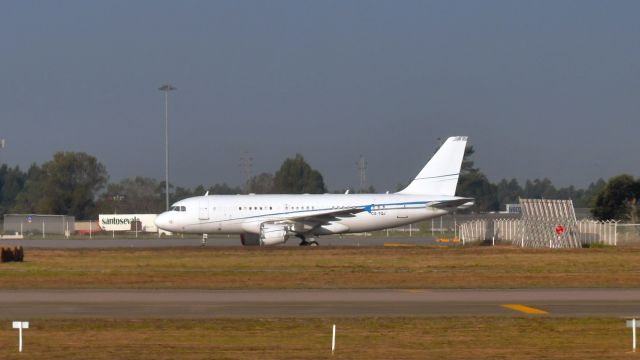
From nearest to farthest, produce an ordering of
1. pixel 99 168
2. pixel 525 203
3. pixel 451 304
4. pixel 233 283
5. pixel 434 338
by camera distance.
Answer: pixel 434 338, pixel 451 304, pixel 233 283, pixel 525 203, pixel 99 168

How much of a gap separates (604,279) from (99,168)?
117775 millimetres

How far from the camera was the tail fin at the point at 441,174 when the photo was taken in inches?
2687

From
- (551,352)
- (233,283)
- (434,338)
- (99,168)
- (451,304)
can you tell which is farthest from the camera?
(99,168)

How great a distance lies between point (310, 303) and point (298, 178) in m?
129

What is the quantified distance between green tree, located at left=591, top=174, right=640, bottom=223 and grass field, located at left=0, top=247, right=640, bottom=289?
27.0 meters

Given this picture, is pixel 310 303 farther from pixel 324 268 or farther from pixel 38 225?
pixel 38 225

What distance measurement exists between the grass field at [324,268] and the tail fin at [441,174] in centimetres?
1074

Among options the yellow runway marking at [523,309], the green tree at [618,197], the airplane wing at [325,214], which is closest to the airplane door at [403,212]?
the airplane wing at [325,214]

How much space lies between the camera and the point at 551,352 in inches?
794

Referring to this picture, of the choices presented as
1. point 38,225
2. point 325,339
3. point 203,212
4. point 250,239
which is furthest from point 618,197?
point 325,339

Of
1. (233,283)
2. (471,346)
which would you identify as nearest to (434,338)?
(471,346)

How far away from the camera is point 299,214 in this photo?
65188mm

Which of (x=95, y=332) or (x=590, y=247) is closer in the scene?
(x=95, y=332)

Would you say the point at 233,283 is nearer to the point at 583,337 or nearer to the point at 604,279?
the point at 604,279
